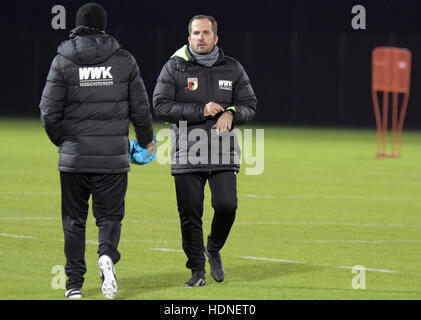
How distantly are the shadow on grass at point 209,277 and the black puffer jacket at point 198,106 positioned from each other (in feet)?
3.14

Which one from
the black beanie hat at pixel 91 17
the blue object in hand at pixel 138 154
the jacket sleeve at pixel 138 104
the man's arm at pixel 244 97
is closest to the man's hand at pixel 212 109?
the man's arm at pixel 244 97

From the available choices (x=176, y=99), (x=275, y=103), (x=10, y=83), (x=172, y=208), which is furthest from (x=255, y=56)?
(x=176, y=99)

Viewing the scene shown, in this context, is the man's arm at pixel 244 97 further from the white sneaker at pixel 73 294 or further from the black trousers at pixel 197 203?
the white sneaker at pixel 73 294

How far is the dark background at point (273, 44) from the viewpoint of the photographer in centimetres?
4300

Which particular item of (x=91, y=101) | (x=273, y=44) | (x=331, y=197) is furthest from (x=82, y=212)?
(x=273, y=44)

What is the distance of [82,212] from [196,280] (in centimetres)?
122

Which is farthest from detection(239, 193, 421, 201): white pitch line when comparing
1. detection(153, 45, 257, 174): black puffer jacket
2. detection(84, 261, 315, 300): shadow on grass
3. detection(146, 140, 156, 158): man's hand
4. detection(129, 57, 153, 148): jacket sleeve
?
Answer: detection(129, 57, 153, 148): jacket sleeve

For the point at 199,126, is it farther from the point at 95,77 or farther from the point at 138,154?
the point at 95,77

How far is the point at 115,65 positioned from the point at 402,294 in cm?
294

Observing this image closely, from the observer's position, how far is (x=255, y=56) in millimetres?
44625

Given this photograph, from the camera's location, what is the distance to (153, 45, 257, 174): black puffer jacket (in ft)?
31.7

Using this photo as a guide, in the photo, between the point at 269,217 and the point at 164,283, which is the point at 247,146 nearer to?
the point at 269,217

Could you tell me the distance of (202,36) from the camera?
9648mm
